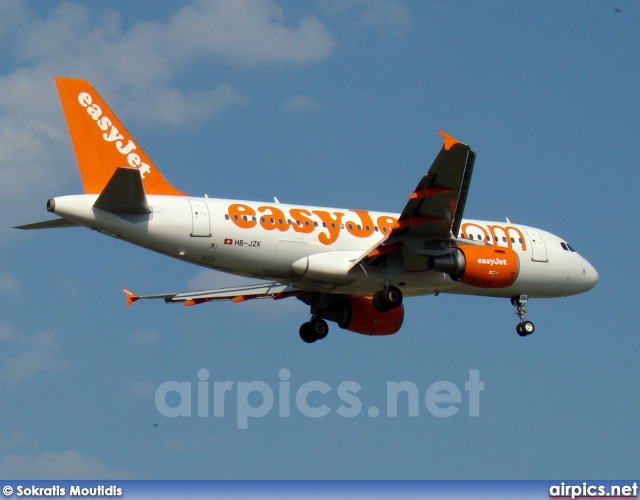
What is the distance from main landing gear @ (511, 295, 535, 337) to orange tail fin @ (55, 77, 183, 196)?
11.4 metres

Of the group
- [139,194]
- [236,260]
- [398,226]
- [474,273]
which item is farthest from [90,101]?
[474,273]

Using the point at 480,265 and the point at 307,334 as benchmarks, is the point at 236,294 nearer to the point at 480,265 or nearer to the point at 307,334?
the point at 307,334

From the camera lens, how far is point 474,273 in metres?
32.3

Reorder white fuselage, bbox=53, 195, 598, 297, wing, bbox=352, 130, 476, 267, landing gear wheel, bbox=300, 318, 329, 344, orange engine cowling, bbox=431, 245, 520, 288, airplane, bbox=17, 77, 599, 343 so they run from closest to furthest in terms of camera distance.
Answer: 1. wing, bbox=352, 130, 476, 267
2. airplane, bbox=17, 77, 599, 343
3. white fuselage, bbox=53, 195, 598, 297
4. orange engine cowling, bbox=431, 245, 520, 288
5. landing gear wheel, bbox=300, 318, 329, 344

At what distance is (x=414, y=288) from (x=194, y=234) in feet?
23.0

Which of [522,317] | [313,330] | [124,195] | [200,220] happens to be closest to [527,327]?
[522,317]

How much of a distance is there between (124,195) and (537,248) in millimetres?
13681

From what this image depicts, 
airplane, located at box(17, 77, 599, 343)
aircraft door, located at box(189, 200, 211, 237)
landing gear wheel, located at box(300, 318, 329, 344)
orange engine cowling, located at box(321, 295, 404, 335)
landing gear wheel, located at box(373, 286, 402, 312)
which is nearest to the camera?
airplane, located at box(17, 77, 599, 343)

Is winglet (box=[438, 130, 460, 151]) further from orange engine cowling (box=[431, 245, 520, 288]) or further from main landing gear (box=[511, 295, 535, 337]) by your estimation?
main landing gear (box=[511, 295, 535, 337])

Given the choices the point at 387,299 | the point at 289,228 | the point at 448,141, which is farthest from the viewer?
the point at 387,299

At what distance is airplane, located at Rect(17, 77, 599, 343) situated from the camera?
30172mm

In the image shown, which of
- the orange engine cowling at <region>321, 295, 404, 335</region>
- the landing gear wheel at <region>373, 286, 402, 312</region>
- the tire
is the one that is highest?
the orange engine cowling at <region>321, 295, 404, 335</region>

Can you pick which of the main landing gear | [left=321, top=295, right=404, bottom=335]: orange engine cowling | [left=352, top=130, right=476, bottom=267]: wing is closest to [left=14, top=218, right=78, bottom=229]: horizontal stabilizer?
[left=352, top=130, right=476, bottom=267]: wing

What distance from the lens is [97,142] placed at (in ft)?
103
